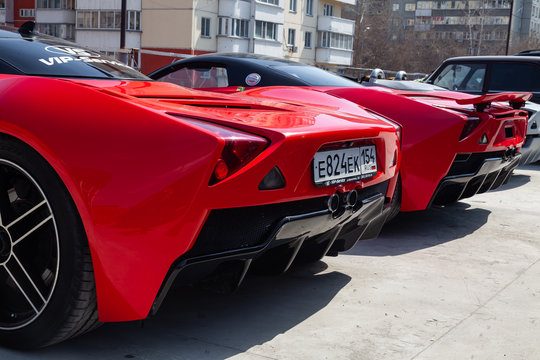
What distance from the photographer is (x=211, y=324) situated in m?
2.97

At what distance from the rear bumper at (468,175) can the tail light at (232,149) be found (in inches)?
97.9

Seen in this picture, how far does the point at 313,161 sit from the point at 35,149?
1005 mm

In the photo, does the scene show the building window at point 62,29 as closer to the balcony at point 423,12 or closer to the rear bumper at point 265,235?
the rear bumper at point 265,235

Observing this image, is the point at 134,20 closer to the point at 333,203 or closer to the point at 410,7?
the point at 333,203

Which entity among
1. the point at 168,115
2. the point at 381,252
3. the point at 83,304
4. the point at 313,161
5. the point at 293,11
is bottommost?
the point at 381,252

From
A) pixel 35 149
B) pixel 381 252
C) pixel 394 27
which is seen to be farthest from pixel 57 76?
pixel 394 27

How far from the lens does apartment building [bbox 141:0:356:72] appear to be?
158 feet

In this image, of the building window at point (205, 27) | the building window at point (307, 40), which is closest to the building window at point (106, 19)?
the building window at point (205, 27)

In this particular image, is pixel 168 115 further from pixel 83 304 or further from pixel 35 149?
pixel 83 304

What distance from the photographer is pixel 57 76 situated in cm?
314

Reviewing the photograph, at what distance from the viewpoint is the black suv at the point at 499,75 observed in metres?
9.60

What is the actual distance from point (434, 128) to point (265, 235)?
2333 millimetres

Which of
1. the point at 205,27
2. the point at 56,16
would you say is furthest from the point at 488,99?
the point at 56,16

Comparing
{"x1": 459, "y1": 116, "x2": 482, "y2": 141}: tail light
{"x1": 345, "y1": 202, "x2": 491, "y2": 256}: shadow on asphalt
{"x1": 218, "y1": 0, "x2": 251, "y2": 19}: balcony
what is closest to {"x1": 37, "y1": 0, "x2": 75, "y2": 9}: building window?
{"x1": 218, "y1": 0, "x2": 251, "y2": 19}: balcony
